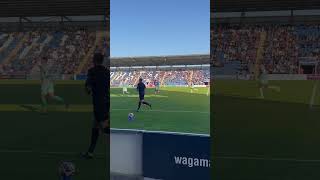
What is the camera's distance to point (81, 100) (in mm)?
20438

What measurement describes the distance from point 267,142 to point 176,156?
5077mm

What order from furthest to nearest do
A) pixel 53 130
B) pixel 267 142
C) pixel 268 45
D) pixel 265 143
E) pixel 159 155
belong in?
pixel 268 45 < pixel 53 130 < pixel 267 142 < pixel 265 143 < pixel 159 155

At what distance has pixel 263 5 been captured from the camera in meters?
18.5

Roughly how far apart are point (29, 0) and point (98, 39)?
16149 mm

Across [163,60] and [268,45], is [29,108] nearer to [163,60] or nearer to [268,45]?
[268,45]

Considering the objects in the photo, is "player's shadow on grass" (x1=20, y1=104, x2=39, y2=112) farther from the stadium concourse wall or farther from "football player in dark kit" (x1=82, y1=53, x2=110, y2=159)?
the stadium concourse wall

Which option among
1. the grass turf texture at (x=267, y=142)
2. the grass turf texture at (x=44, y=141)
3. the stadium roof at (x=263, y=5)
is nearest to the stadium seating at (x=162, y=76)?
the stadium roof at (x=263, y=5)

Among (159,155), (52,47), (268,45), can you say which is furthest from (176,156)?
(52,47)

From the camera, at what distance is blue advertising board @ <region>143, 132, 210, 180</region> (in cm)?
458

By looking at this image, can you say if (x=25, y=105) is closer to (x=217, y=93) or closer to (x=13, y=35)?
(x=217, y=93)

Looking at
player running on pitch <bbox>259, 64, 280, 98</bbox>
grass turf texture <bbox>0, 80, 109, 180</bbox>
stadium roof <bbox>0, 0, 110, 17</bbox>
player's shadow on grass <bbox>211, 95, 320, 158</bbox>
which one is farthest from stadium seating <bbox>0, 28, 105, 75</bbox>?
player's shadow on grass <bbox>211, 95, 320, 158</bbox>

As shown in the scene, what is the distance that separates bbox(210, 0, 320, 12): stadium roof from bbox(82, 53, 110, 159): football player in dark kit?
37.6 ft

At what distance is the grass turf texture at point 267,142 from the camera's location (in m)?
6.41

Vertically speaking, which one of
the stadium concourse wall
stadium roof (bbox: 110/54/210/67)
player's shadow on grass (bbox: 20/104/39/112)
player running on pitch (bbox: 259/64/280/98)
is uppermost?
stadium roof (bbox: 110/54/210/67)
